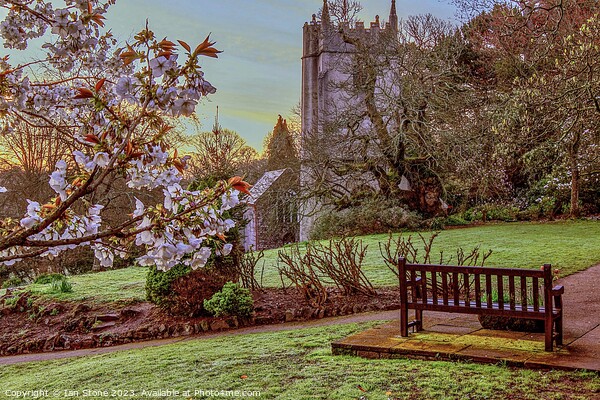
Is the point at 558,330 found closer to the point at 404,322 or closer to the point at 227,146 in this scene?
the point at 404,322

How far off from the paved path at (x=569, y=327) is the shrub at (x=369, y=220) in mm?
9385

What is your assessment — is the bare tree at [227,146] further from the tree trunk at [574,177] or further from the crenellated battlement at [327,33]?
the tree trunk at [574,177]

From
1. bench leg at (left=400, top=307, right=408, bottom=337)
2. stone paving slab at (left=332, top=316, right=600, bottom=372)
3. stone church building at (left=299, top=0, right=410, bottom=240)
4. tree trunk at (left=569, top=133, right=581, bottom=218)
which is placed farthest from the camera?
stone church building at (left=299, top=0, right=410, bottom=240)

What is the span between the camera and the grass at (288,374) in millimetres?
4258

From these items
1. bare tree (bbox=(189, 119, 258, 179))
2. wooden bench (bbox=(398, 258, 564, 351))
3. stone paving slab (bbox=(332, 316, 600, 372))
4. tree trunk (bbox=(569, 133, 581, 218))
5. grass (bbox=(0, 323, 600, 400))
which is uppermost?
bare tree (bbox=(189, 119, 258, 179))

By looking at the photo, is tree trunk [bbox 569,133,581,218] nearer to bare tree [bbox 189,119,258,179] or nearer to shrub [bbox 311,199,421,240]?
shrub [bbox 311,199,421,240]

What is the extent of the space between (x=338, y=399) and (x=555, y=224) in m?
16.3

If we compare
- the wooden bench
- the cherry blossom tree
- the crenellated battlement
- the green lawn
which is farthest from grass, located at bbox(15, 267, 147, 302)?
the crenellated battlement

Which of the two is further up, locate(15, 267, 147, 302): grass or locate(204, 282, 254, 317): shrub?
locate(204, 282, 254, 317): shrub

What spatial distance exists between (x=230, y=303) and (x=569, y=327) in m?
4.26

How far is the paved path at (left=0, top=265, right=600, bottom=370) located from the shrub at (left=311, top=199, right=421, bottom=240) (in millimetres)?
9385

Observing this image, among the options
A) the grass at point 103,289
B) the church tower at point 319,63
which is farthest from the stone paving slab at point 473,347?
the church tower at point 319,63

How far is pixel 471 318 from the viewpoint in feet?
21.0

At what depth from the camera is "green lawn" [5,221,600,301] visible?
10938 mm
